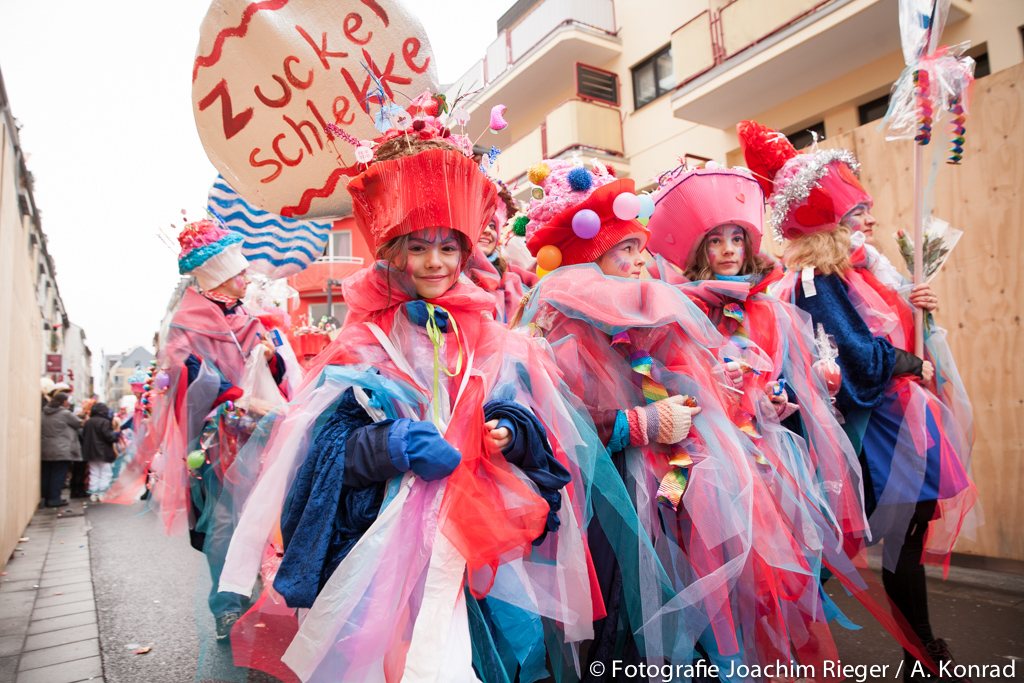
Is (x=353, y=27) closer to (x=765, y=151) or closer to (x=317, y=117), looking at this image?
(x=317, y=117)

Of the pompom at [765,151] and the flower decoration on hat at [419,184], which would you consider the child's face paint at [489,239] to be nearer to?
the flower decoration on hat at [419,184]

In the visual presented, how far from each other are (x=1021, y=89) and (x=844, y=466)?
12.5 feet

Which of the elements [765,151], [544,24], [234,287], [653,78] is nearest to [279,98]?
[234,287]

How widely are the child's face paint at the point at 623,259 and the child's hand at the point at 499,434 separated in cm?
108

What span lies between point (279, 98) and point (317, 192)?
0.40 m

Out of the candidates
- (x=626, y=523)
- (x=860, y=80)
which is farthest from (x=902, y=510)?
(x=860, y=80)

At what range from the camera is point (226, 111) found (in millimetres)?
2576

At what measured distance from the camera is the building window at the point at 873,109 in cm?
733

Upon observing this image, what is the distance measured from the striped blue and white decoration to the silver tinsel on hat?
3186mm

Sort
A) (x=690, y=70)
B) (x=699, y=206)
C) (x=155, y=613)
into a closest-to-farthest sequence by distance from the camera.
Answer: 1. (x=699, y=206)
2. (x=155, y=613)
3. (x=690, y=70)

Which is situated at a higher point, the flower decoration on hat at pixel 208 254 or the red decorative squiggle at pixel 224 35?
the red decorative squiggle at pixel 224 35

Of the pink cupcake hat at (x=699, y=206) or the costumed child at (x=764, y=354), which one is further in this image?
the pink cupcake hat at (x=699, y=206)

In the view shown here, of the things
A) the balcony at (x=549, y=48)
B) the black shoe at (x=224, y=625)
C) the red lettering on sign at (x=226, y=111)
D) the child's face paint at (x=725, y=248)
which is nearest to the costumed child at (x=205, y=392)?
the black shoe at (x=224, y=625)

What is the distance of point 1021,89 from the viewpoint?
4.68m
